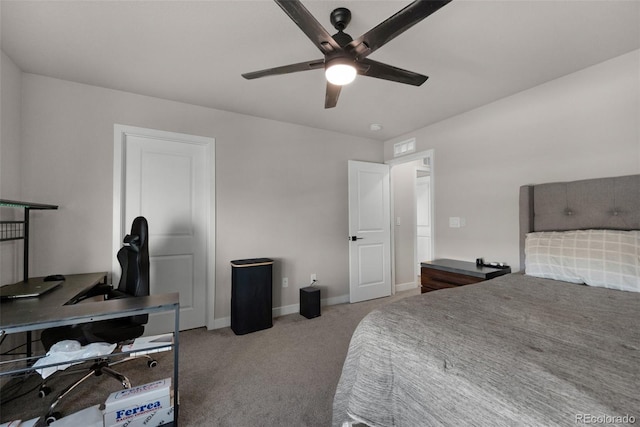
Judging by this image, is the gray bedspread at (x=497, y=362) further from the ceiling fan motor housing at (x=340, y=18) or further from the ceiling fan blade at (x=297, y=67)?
the ceiling fan motor housing at (x=340, y=18)

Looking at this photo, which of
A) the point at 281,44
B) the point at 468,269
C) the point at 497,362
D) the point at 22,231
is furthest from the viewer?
the point at 468,269

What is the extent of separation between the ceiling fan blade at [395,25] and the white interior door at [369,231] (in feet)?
7.92

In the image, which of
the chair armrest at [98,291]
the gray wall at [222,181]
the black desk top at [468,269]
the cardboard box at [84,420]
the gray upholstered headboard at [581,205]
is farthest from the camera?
the black desk top at [468,269]

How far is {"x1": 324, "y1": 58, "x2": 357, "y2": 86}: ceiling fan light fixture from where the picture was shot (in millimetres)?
1430

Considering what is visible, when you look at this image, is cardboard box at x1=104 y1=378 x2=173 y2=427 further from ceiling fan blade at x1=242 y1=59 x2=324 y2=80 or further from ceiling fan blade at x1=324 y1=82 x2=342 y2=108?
ceiling fan blade at x1=324 y1=82 x2=342 y2=108

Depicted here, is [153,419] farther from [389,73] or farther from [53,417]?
[389,73]

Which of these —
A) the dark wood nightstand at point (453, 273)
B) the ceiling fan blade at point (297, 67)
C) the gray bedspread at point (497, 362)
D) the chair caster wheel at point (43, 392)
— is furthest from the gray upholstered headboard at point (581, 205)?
the chair caster wheel at point (43, 392)

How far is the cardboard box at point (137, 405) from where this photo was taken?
54.5 inches

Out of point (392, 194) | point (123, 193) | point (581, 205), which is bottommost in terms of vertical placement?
point (581, 205)

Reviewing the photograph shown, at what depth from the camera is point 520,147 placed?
8.29 feet

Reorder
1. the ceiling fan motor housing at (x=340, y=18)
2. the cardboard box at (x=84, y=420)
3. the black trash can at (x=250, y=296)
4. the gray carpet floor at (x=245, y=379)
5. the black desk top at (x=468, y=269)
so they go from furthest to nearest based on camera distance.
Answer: the black trash can at (x=250, y=296), the black desk top at (x=468, y=269), the gray carpet floor at (x=245, y=379), the ceiling fan motor housing at (x=340, y=18), the cardboard box at (x=84, y=420)

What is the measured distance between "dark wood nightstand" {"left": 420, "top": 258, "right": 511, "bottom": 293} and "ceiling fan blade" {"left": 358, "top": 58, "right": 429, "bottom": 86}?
5.97ft

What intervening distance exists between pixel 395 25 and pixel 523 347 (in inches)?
57.8

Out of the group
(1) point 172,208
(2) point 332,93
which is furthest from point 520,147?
(1) point 172,208
